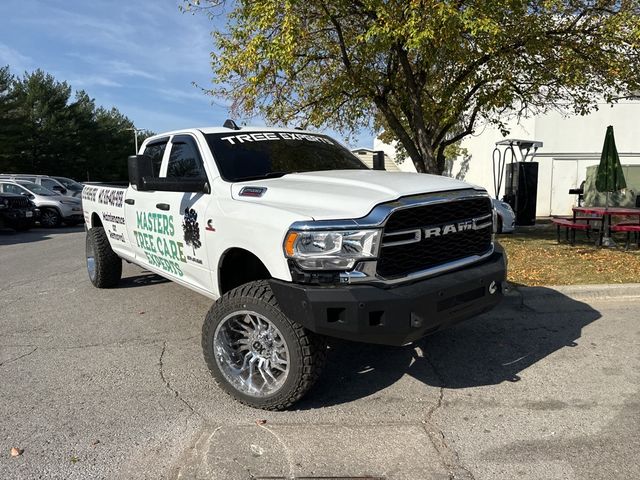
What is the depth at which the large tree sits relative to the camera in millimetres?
7695

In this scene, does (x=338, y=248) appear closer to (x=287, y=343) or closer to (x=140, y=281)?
(x=287, y=343)

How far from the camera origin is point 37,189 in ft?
59.8

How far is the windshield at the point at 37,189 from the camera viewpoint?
59.0 feet

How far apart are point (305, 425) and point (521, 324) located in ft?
9.57

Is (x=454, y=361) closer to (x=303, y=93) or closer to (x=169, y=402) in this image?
(x=169, y=402)

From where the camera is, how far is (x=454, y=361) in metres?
4.21

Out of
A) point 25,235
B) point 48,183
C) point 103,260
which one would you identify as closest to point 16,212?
point 25,235

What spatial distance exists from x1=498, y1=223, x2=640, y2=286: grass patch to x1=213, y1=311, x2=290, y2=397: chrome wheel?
4.26 m

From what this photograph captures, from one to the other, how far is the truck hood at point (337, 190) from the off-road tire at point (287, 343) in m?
0.58

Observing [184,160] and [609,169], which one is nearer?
[184,160]

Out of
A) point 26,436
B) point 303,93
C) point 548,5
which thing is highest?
point 548,5

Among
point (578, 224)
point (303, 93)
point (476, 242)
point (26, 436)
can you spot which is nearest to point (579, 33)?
point (578, 224)

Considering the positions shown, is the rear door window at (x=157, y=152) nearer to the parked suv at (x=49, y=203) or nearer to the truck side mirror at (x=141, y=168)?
the truck side mirror at (x=141, y=168)

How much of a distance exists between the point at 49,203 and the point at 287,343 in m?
17.1
